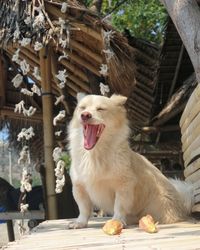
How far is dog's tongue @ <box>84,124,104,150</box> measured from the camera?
14.5 feet

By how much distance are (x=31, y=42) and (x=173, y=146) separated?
5.10m

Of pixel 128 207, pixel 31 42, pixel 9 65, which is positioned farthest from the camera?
pixel 9 65

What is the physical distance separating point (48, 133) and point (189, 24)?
3671mm

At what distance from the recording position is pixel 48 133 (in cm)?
637

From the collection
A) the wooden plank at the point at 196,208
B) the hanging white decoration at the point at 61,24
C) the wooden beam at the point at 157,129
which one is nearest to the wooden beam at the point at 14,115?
the wooden beam at the point at 157,129

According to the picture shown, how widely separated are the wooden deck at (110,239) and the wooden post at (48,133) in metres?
1.68

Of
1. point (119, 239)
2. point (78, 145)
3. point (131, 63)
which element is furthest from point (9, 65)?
point (119, 239)

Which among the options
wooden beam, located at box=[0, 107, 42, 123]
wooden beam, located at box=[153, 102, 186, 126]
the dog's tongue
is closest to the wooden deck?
the dog's tongue

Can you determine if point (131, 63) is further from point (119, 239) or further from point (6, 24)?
point (119, 239)

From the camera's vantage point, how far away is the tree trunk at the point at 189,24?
2842mm

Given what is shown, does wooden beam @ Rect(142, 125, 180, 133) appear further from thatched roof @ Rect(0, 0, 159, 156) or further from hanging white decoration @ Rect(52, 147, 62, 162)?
hanging white decoration @ Rect(52, 147, 62, 162)

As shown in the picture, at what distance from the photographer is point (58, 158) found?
6.03 metres

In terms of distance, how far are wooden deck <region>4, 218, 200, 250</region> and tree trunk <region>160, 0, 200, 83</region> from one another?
101cm

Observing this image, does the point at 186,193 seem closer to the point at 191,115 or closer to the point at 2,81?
the point at 191,115
